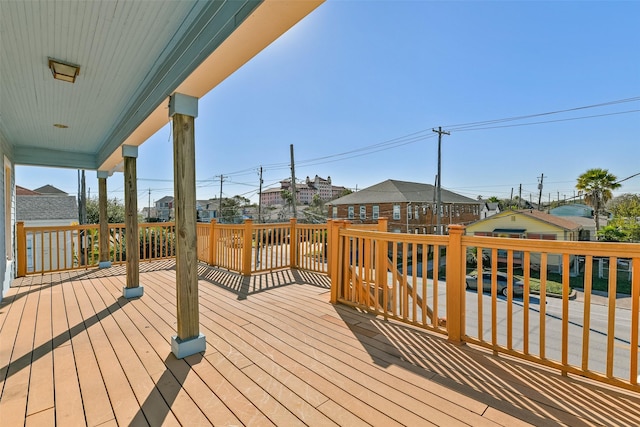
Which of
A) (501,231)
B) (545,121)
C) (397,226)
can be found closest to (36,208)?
(397,226)

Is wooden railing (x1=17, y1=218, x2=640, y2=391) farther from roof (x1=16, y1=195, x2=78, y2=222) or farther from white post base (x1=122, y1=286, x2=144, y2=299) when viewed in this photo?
roof (x1=16, y1=195, x2=78, y2=222)

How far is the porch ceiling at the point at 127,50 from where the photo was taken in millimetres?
1582

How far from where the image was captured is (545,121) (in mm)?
20234

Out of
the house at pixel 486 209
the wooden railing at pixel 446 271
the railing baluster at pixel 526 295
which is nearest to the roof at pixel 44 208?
the wooden railing at pixel 446 271

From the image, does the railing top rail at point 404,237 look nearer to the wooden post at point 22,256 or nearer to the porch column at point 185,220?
the porch column at point 185,220

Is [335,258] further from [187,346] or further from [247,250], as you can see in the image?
[247,250]

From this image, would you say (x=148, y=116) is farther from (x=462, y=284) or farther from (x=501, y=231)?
(x=501, y=231)

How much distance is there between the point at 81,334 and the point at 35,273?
3.87m

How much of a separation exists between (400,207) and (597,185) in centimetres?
1292

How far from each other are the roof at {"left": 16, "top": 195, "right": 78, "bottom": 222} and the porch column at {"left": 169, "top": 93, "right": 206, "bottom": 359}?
17.7 meters

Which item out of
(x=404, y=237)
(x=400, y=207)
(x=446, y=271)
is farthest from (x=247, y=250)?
(x=400, y=207)

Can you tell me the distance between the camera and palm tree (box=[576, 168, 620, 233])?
62.0ft

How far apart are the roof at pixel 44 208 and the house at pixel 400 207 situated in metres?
17.6

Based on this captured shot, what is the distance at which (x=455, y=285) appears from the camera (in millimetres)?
2279
